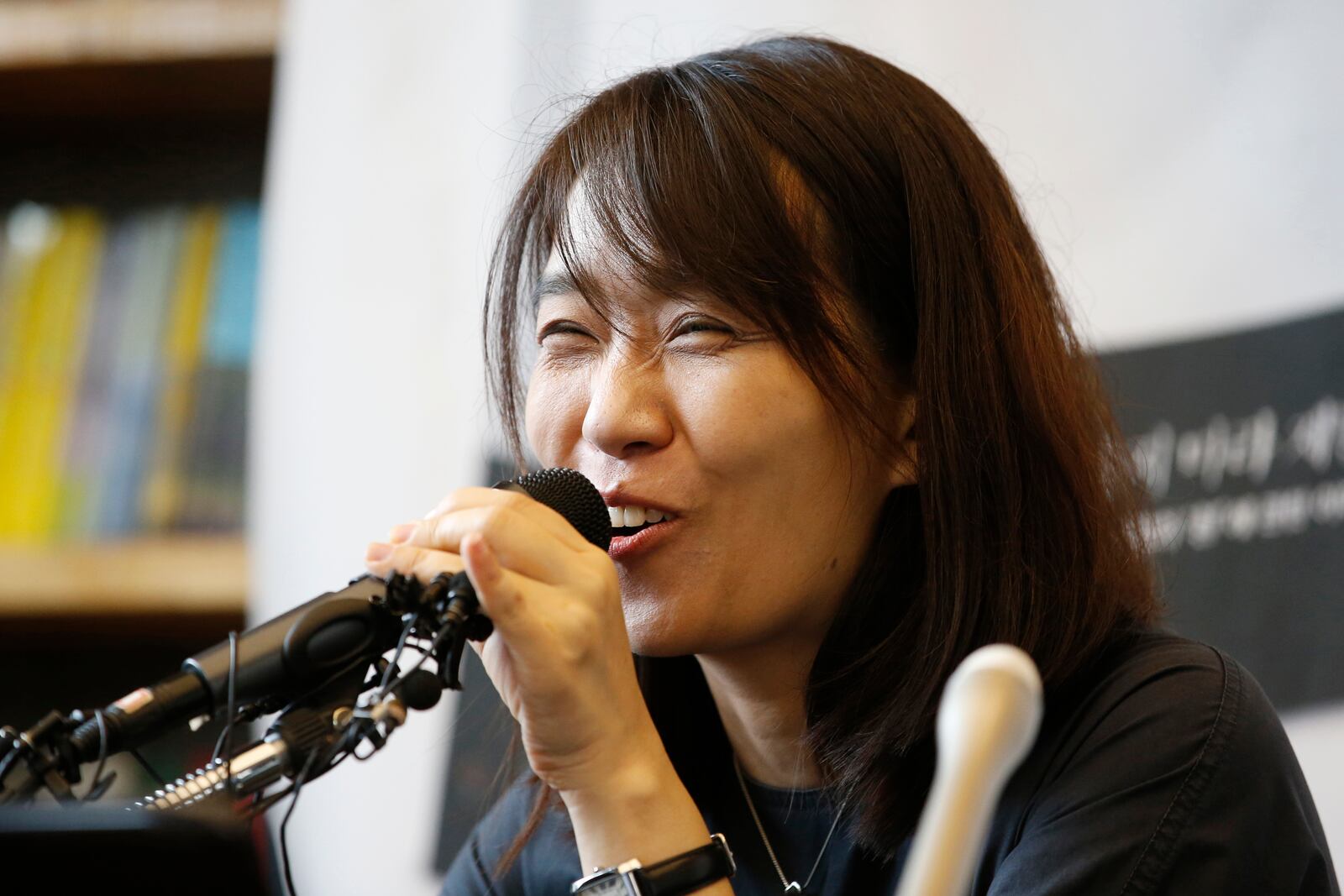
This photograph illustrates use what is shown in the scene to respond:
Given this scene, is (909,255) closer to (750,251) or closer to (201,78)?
(750,251)

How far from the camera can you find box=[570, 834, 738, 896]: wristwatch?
90 cm

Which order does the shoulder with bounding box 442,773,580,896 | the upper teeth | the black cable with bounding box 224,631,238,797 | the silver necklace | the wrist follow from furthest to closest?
1. the shoulder with bounding box 442,773,580,896
2. the silver necklace
3. the upper teeth
4. the wrist
5. the black cable with bounding box 224,631,238,797

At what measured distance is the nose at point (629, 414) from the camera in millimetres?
994

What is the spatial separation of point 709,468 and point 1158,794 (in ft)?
1.27

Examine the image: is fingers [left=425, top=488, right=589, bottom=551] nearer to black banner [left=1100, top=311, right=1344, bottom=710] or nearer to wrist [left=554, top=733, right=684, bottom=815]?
wrist [left=554, top=733, right=684, bottom=815]

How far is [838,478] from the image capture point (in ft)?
3.41

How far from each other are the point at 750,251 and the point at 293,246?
103 centimetres

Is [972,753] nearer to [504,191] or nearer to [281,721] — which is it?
[281,721]

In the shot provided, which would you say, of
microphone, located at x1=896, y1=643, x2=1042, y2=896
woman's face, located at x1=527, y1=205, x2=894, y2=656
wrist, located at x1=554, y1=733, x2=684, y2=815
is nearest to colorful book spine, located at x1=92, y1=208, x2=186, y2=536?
woman's face, located at x1=527, y1=205, x2=894, y2=656

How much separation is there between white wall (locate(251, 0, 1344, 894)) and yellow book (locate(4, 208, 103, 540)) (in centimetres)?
31

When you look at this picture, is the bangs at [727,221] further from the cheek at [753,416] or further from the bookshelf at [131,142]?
the bookshelf at [131,142]

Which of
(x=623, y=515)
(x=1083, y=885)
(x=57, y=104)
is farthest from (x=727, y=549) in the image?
(x=57, y=104)

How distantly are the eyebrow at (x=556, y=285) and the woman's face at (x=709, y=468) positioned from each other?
47mm

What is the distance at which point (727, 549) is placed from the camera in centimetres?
100
